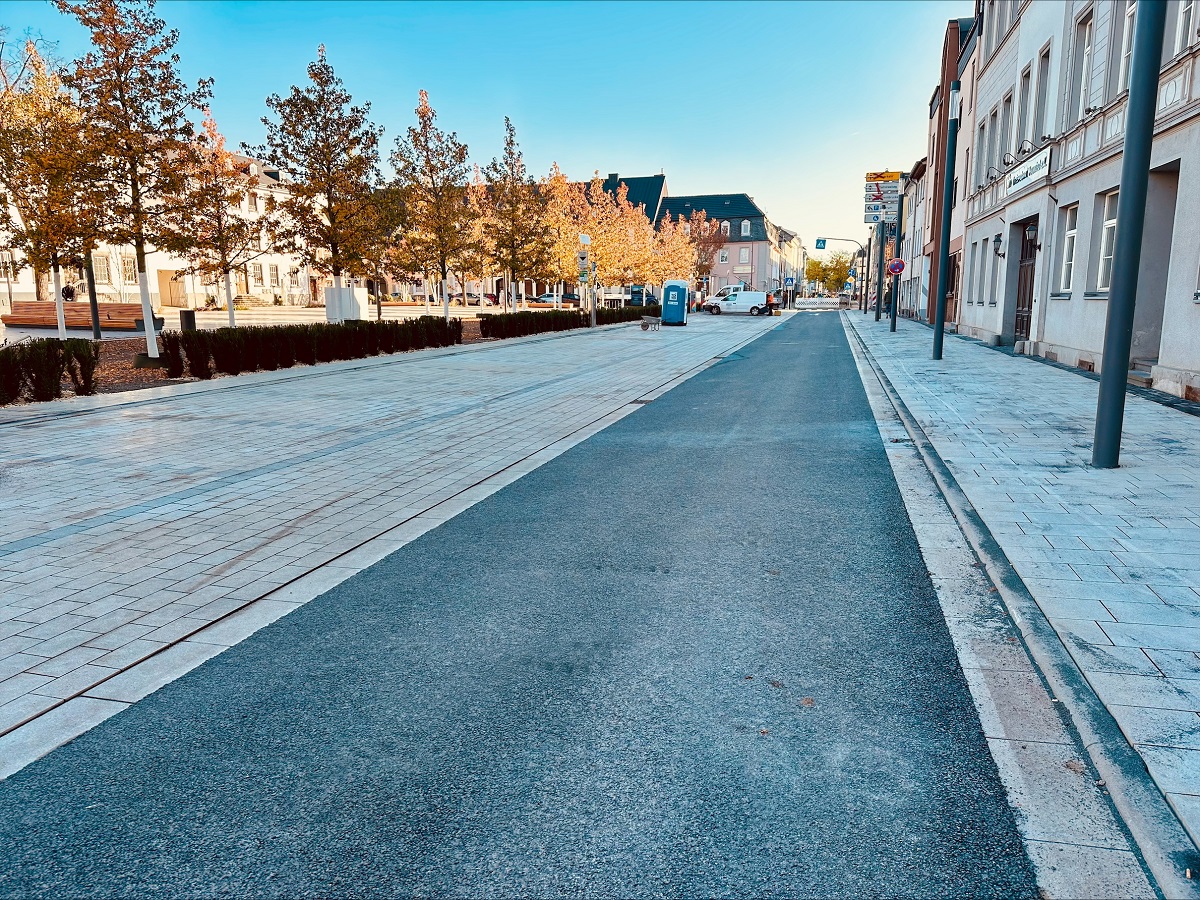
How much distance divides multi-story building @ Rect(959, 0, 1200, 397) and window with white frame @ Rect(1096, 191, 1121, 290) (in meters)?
0.03

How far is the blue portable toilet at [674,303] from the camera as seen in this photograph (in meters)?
41.1

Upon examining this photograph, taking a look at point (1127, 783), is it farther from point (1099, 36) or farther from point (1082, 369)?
point (1099, 36)

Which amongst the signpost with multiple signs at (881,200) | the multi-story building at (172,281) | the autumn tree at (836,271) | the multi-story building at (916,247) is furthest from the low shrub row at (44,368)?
the autumn tree at (836,271)

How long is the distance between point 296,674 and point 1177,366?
504 inches

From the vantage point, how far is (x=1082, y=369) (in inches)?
639

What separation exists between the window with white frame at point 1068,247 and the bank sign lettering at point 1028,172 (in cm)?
141

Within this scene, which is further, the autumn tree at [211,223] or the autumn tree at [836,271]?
the autumn tree at [836,271]

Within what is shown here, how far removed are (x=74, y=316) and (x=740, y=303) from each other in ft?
153

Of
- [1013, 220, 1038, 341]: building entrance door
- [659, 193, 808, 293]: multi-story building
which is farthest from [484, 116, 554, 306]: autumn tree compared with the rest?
[659, 193, 808, 293]: multi-story building

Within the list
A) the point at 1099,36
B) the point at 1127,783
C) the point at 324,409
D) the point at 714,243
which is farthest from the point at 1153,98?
the point at 714,243

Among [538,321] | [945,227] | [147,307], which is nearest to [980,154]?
[945,227]

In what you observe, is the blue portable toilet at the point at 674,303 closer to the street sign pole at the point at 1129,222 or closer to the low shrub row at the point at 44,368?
the low shrub row at the point at 44,368

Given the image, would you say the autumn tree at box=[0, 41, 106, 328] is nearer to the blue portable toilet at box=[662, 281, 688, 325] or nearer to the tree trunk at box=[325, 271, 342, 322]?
the tree trunk at box=[325, 271, 342, 322]

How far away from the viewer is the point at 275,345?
17547 millimetres
